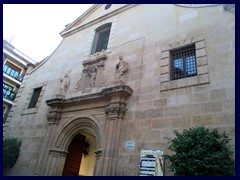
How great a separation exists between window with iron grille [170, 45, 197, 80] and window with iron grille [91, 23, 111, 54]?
3834 millimetres

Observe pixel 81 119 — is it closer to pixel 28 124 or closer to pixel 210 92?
pixel 28 124

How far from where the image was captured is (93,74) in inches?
338

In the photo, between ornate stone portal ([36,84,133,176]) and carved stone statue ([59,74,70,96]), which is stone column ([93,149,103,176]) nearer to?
ornate stone portal ([36,84,133,176])

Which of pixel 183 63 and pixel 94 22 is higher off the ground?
pixel 94 22

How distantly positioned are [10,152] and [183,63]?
7.46 m

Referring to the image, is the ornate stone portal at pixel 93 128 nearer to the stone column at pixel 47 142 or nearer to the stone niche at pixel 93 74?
the stone column at pixel 47 142

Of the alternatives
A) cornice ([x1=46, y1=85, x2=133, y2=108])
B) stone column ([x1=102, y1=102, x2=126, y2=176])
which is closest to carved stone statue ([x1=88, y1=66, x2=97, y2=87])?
cornice ([x1=46, y1=85, x2=133, y2=108])

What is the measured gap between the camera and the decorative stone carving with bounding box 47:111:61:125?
8.34 metres

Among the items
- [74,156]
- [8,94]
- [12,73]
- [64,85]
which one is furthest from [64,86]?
[12,73]

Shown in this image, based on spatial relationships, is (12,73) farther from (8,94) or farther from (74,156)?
(74,156)

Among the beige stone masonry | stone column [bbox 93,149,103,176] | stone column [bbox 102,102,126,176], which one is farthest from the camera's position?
stone column [bbox 93,149,103,176]

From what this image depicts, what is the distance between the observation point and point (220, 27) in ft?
20.1
